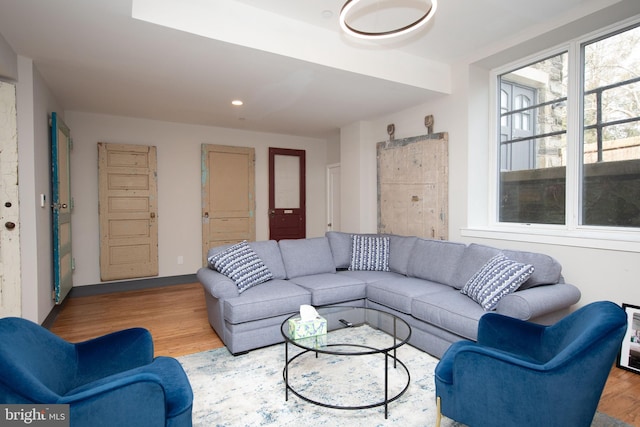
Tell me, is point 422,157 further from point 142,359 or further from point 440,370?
point 142,359

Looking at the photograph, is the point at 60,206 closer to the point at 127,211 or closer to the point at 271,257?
the point at 127,211

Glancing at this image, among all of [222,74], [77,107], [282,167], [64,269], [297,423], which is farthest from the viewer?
[282,167]

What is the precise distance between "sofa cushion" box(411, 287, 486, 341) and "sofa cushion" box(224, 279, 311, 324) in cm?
98

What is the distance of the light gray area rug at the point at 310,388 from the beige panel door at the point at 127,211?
2.82 m

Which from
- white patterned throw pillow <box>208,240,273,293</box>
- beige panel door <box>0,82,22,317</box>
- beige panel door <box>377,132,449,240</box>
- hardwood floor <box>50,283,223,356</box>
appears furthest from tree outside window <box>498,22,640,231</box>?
beige panel door <box>0,82,22,317</box>

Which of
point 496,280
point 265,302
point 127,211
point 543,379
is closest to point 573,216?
point 496,280

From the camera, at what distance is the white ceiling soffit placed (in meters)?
2.38

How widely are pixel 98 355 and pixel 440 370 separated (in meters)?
1.71

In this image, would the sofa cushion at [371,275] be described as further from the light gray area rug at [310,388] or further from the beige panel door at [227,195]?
the beige panel door at [227,195]

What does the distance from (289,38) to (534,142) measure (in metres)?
2.55

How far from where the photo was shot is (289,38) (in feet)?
9.25

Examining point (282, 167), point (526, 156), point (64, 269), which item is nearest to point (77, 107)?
point (64, 269)

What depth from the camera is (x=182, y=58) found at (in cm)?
283

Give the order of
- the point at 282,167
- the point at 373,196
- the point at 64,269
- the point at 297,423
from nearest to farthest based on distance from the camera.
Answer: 1. the point at 297,423
2. the point at 64,269
3. the point at 373,196
4. the point at 282,167
